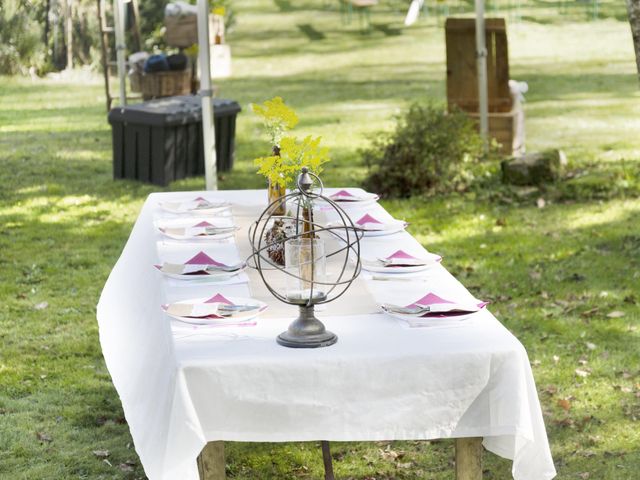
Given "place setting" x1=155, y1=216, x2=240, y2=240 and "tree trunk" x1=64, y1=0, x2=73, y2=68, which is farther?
"tree trunk" x1=64, y1=0, x2=73, y2=68

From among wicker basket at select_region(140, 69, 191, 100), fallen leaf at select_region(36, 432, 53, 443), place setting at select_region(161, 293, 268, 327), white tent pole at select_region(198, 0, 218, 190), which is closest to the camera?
place setting at select_region(161, 293, 268, 327)

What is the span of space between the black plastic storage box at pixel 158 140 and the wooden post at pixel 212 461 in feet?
22.6

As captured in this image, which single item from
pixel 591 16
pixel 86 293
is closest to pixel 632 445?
pixel 86 293

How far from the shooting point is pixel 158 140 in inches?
385

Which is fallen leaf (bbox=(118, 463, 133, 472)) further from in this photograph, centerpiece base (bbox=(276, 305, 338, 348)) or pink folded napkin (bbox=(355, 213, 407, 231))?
centerpiece base (bbox=(276, 305, 338, 348))

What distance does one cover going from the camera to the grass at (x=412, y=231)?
4.42 m

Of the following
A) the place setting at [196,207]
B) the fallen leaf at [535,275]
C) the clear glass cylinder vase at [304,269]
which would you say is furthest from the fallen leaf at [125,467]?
the fallen leaf at [535,275]

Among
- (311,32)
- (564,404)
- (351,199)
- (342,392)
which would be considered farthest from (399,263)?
(311,32)

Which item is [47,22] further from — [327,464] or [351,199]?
[327,464]

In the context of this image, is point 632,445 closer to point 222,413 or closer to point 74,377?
point 222,413

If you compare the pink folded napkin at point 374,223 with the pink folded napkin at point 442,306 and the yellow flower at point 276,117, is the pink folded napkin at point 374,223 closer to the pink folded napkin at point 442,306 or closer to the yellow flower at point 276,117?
the yellow flower at point 276,117

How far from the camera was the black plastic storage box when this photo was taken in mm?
9680

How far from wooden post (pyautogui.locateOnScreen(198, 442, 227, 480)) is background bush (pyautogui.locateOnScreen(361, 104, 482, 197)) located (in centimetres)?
622

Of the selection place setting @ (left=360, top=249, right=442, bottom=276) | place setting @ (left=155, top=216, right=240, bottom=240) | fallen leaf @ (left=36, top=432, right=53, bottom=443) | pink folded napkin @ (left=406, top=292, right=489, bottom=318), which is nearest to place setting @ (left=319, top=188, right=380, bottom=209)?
place setting @ (left=155, top=216, right=240, bottom=240)
